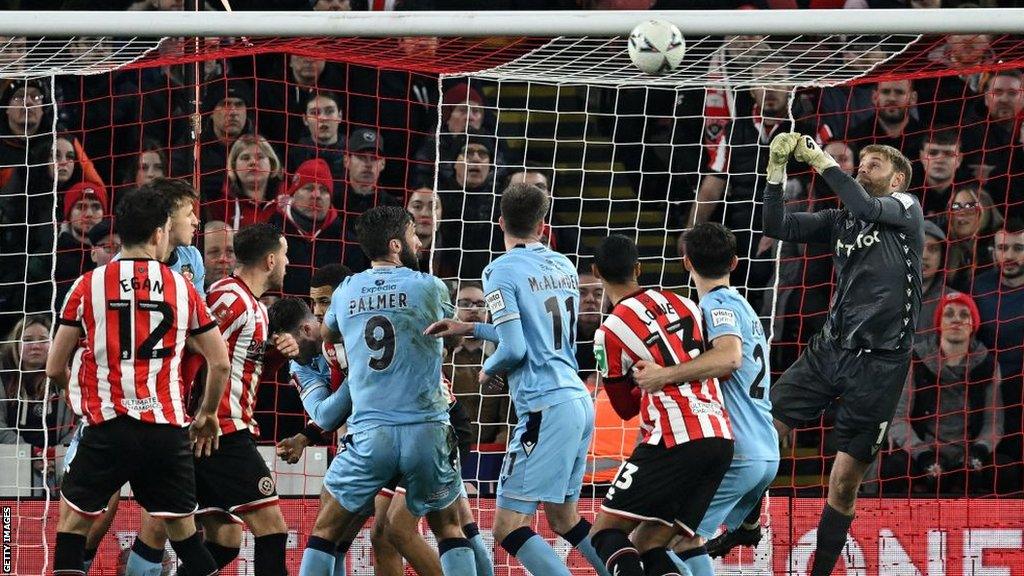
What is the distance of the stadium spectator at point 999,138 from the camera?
10133 mm

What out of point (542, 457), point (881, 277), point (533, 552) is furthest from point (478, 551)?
point (881, 277)

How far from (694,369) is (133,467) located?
7.93 ft

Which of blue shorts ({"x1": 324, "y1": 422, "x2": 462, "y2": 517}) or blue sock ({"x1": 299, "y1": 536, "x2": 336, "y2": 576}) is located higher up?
blue shorts ({"x1": 324, "y1": 422, "x2": 462, "y2": 517})

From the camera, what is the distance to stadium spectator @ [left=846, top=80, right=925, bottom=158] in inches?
401

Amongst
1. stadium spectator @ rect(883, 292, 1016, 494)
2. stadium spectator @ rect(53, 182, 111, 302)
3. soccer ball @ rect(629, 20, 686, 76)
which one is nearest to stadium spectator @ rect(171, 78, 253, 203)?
stadium spectator @ rect(53, 182, 111, 302)

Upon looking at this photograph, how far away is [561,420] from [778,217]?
1574mm

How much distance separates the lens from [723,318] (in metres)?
6.70

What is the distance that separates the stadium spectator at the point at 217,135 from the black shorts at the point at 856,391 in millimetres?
4083

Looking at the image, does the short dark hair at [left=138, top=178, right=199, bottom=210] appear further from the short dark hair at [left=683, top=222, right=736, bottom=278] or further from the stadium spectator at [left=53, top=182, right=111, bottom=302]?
the stadium spectator at [left=53, top=182, right=111, bottom=302]

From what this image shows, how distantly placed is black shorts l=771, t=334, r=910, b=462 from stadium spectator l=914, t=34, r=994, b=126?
8.19 ft

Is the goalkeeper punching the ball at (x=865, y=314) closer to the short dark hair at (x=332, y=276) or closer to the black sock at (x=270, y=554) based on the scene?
the short dark hair at (x=332, y=276)

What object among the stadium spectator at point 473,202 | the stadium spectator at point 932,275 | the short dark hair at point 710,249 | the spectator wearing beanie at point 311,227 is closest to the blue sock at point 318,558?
the short dark hair at point 710,249

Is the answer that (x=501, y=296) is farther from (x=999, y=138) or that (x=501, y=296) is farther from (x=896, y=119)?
(x=999, y=138)

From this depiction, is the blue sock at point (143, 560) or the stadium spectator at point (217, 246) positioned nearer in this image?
the blue sock at point (143, 560)
